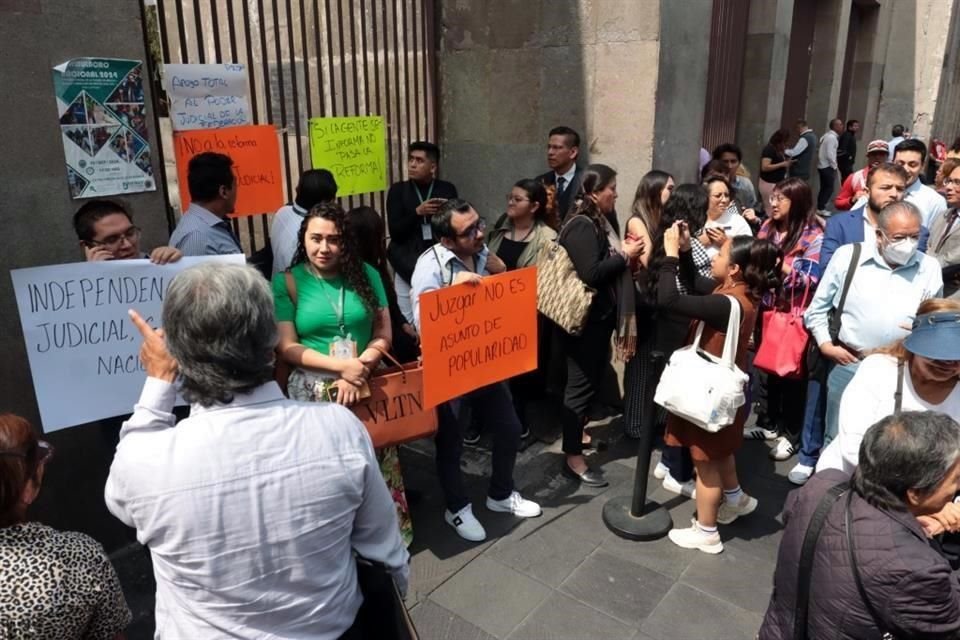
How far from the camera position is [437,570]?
350 cm

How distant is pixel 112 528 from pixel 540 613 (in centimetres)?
224

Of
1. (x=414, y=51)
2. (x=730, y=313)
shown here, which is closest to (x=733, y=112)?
(x=414, y=51)

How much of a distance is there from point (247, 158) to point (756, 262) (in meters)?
2.89

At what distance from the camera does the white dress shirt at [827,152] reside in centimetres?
1196

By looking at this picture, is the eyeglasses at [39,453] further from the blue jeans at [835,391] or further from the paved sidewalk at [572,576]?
the blue jeans at [835,391]

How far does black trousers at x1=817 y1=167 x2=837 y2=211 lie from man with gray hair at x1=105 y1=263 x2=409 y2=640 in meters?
12.7

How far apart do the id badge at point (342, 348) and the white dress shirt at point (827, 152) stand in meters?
11.3

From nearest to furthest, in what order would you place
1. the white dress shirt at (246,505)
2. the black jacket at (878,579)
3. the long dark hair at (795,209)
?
the white dress shirt at (246,505)
the black jacket at (878,579)
the long dark hair at (795,209)

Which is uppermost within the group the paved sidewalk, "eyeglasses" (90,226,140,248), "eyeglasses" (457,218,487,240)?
"eyeglasses" (90,226,140,248)

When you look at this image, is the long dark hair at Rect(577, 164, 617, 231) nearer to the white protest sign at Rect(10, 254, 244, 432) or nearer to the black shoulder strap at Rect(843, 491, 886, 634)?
the white protest sign at Rect(10, 254, 244, 432)

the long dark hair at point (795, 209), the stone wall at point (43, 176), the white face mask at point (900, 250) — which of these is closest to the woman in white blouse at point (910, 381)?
the white face mask at point (900, 250)

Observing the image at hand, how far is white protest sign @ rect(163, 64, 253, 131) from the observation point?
3725 mm

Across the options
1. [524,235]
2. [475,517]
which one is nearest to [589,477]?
[475,517]

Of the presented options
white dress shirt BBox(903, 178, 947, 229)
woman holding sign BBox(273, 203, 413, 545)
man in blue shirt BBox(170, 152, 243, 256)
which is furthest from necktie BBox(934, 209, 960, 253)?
man in blue shirt BBox(170, 152, 243, 256)
